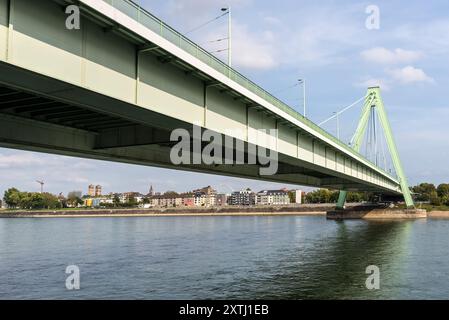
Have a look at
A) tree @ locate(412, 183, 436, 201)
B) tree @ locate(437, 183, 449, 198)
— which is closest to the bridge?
tree @ locate(437, 183, 449, 198)

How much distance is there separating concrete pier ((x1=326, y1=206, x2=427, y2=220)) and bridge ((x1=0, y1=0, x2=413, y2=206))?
299ft

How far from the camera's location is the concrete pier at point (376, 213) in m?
112

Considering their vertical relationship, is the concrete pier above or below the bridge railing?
below

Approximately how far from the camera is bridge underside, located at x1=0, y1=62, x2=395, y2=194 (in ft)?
43.9

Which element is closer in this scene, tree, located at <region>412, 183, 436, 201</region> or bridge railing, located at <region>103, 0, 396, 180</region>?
bridge railing, located at <region>103, 0, 396, 180</region>

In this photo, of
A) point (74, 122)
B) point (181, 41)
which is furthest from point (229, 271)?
point (181, 41)

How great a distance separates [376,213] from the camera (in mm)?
117750

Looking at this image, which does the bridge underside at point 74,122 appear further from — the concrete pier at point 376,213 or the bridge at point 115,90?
the concrete pier at point 376,213

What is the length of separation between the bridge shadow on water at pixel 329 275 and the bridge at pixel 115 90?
25.7ft

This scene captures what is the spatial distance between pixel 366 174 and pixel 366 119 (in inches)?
1777

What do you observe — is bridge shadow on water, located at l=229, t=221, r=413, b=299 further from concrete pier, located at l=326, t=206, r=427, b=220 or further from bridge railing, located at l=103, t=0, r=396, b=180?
concrete pier, located at l=326, t=206, r=427, b=220
